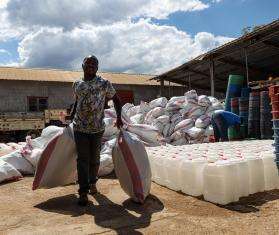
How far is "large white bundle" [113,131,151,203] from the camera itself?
3.98m

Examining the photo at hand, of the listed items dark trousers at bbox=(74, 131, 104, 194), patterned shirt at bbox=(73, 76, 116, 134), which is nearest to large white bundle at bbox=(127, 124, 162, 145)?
dark trousers at bbox=(74, 131, 104, 194)

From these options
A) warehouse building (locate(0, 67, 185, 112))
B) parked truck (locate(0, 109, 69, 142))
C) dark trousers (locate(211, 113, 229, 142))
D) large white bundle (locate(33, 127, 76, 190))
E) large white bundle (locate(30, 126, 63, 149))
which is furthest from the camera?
warehouse building (locate(0, 67, 185, 112))

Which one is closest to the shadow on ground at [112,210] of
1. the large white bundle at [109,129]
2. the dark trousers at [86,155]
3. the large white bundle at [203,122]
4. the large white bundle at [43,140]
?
the dark trousers at [86,155]

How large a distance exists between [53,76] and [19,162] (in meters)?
18.3

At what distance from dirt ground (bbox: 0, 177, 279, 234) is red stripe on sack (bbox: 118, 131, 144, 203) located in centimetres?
13

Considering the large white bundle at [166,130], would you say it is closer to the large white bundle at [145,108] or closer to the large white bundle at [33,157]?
the large white bundle at [145,108]

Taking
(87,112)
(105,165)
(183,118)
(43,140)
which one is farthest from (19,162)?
(183,118)

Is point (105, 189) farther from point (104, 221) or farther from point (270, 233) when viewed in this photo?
point (270, 233)

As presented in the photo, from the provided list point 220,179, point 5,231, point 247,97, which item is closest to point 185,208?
point 220,179

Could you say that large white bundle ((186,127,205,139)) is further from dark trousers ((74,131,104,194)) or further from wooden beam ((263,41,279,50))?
dark trousers ((74,131,104,194))

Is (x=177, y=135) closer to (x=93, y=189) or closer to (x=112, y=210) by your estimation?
(x=93, y=189)

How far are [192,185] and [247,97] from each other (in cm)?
420

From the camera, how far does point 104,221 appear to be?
3.37m

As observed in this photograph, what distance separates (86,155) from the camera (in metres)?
4.04
